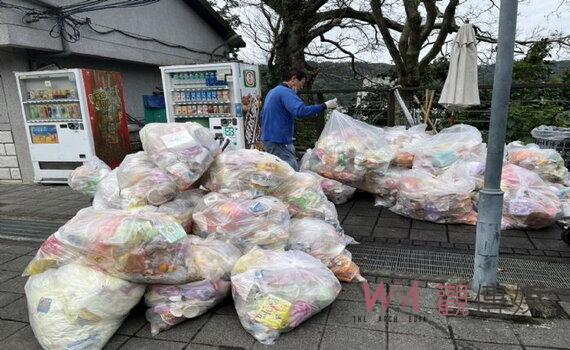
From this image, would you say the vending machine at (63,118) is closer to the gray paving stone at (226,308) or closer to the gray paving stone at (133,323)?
the gray paving stone at (133,323)

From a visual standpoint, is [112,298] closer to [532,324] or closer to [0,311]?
[0,311]

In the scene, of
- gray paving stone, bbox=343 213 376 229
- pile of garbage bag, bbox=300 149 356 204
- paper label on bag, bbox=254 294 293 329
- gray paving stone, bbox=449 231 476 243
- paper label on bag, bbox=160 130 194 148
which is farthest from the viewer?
pile of garbage bag, bbox=300 149 356 204

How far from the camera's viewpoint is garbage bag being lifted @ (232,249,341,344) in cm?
247

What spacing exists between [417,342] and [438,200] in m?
2.34

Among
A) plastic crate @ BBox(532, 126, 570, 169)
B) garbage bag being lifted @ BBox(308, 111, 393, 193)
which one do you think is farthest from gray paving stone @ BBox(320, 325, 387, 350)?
plastic crate @ BBox(532, 126, 570, 169)

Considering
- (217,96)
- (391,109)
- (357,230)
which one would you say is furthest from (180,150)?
(391,109)

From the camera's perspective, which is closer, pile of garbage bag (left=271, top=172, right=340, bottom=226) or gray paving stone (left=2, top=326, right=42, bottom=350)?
gray paving stone (left=2, top=326, right=42, bottom=350)

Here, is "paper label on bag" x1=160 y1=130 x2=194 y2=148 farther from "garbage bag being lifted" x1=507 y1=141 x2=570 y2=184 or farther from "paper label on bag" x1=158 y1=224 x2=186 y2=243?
"garbage bag being lifted" x1=507 y1=141 x2=570 y2=184

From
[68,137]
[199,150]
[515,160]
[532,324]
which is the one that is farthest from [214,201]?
[68,137]

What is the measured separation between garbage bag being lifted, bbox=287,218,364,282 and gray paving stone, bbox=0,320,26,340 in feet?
6.54

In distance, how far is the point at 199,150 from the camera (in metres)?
3.32

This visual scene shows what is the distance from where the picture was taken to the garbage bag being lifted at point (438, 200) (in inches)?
174

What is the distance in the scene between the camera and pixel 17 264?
3.75 metres

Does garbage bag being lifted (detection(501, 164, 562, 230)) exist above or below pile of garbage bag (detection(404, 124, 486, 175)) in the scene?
below
